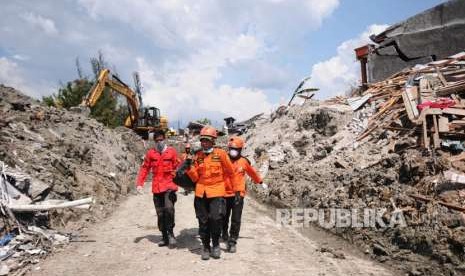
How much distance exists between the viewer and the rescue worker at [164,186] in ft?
24.9

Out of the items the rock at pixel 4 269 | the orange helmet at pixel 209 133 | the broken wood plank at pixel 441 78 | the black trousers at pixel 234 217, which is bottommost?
the rock at pixel 4 269

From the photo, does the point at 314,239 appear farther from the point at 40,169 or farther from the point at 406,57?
the point at 406,57

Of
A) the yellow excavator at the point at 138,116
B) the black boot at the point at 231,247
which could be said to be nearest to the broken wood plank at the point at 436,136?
the black boot at the point at 231,247

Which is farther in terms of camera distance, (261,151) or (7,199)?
(261,151)

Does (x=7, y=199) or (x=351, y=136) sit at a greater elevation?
(x=351, y=136)

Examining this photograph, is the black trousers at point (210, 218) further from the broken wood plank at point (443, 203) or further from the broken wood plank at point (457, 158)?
the broken wood plank at point (457, 158)

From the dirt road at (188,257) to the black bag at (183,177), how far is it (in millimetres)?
1112

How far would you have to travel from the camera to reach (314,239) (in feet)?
28.3

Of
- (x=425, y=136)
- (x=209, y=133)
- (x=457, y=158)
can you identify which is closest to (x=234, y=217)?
(x=209, y=133)

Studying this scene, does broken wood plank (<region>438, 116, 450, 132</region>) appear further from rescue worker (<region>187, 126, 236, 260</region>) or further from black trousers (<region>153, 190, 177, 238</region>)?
black trousers (<region>153, 190, 177, 238</region>)

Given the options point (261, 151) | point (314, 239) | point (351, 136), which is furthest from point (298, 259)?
point (261, 151)

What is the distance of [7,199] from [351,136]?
9.98m

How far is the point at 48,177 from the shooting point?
9.93 meters

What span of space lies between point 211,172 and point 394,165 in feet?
16.1
